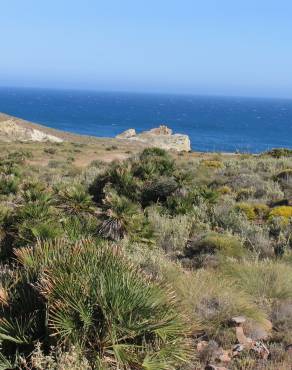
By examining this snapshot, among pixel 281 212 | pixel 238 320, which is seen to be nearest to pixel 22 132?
pixel 281 212

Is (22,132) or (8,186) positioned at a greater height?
(8,186)

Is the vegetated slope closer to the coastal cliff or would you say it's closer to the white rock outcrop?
the coastal cliff

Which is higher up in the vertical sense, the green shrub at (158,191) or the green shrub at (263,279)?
the green shrub at (263,279)

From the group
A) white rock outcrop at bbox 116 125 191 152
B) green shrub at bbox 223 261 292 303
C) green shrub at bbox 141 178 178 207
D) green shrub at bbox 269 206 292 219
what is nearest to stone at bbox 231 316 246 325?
green shrub at bbox 223 261 292 303

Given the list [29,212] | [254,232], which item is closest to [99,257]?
[29,212]

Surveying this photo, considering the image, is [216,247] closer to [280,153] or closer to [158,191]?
[158,191]

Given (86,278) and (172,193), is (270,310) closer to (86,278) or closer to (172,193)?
(86,278)

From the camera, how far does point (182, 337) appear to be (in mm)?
4375

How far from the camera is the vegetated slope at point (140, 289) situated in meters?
4.05

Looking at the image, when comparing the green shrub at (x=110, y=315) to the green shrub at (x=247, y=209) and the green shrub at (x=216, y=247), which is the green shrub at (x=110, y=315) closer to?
the green shrub at (x=216, y=247)

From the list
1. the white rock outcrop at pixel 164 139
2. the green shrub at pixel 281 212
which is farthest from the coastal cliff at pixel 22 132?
the green shrub at pixel 281 212

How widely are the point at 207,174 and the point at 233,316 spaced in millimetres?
11561

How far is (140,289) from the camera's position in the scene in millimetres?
4328

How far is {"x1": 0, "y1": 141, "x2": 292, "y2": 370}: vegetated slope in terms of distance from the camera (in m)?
4.05
